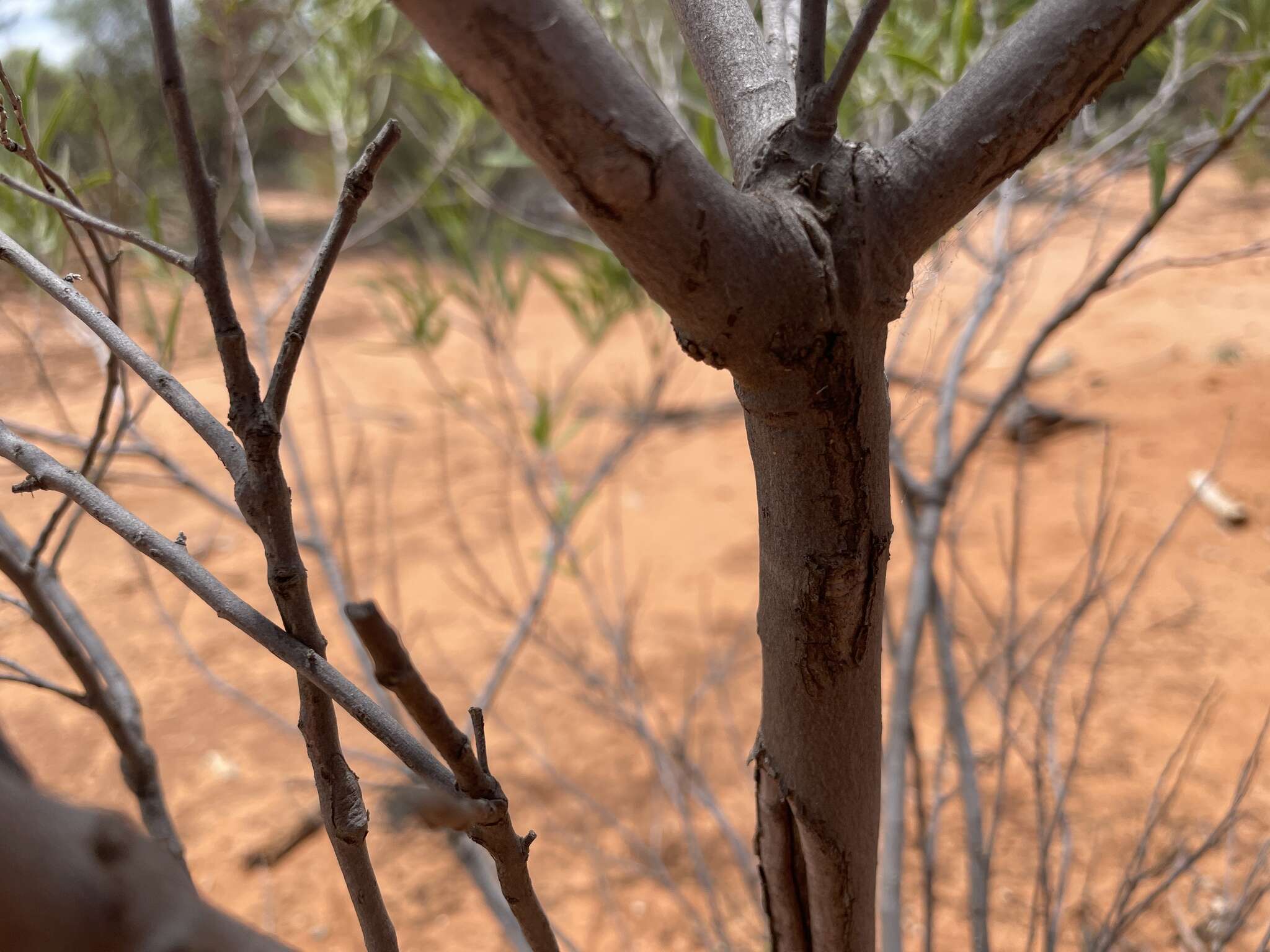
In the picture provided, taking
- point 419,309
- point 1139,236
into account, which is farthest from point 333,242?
point 419,309

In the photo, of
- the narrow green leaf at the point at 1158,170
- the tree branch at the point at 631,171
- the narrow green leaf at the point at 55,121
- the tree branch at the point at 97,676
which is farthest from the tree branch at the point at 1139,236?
the narrow green leaf at the point at 55,121

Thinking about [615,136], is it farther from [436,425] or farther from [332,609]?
[436,425]

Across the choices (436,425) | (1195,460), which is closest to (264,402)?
(1195,460)

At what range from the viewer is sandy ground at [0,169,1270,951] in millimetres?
1802

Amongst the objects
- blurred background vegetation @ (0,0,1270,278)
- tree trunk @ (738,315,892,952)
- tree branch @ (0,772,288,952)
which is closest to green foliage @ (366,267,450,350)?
blurred background vegetation @ (0,0,1270,278)

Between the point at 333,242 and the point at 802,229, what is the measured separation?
187 millimetres

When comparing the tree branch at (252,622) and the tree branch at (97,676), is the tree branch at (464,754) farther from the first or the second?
the tree branch at (97,676)

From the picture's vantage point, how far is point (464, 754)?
0.34 metres

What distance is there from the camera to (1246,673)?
217 centimetres

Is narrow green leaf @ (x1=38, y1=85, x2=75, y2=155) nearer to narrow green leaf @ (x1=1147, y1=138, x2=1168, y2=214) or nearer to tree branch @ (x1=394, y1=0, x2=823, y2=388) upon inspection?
tree branch @ (x1=394, y1=0, x2=823, y2=388)

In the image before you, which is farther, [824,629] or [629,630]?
[629,630]

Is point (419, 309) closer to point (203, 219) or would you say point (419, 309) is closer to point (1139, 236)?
point (1139, 236)

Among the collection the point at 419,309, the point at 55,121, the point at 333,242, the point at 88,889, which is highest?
the point at 419,309

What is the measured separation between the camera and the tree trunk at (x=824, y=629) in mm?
418
